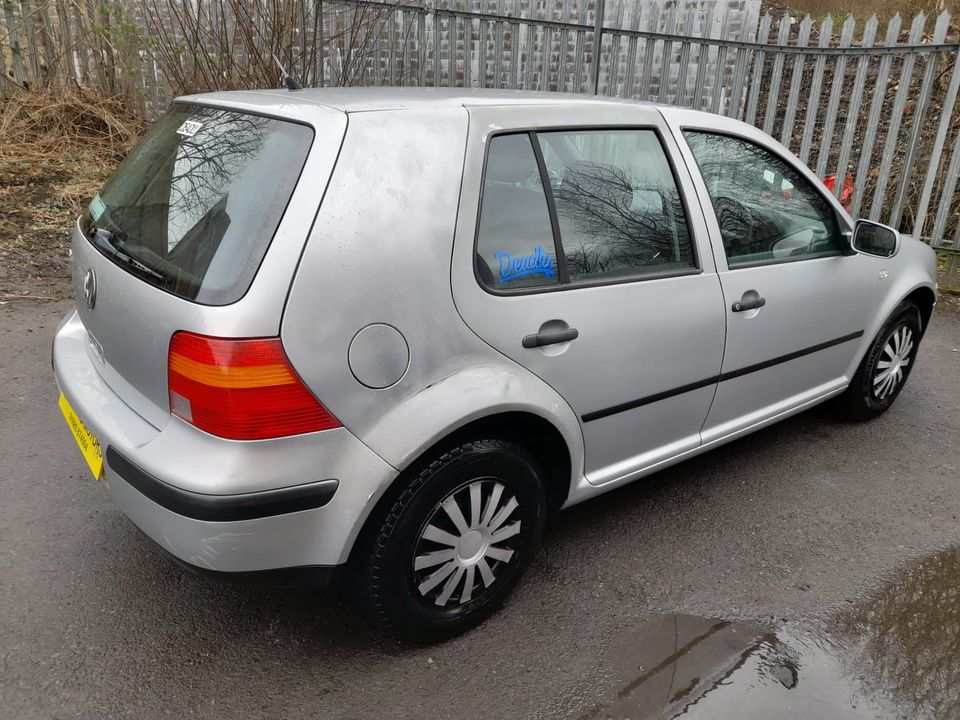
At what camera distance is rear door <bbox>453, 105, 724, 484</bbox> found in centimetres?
229

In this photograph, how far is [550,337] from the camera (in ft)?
7.75

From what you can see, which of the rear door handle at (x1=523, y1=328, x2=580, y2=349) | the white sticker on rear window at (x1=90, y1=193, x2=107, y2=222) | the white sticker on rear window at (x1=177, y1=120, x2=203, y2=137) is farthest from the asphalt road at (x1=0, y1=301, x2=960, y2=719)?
the white sticker on rear window at (x1=177, y1=120, x2=203, y2=137)

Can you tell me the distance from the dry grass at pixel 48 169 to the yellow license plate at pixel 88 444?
3.34 meters

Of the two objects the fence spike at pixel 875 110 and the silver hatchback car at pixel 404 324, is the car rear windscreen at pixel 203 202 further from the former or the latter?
Answer: the fence spike at pixel 875 110

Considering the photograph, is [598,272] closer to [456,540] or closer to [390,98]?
[390,98]

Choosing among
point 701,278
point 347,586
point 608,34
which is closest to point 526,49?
point 608,34

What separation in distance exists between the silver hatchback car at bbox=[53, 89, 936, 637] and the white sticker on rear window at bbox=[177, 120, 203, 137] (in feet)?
0.09

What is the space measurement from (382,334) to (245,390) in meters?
0.38

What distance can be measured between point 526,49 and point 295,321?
21.6 feet

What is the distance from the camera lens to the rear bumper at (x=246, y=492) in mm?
1927

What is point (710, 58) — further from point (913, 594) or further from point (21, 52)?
point (21, 52)

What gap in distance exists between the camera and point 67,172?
6.70 meters

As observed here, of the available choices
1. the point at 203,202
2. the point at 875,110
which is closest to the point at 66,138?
the point at 203,202

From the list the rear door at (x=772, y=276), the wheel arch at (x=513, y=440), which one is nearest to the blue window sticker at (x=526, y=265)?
the wheel arch at (x=513, y=440)
